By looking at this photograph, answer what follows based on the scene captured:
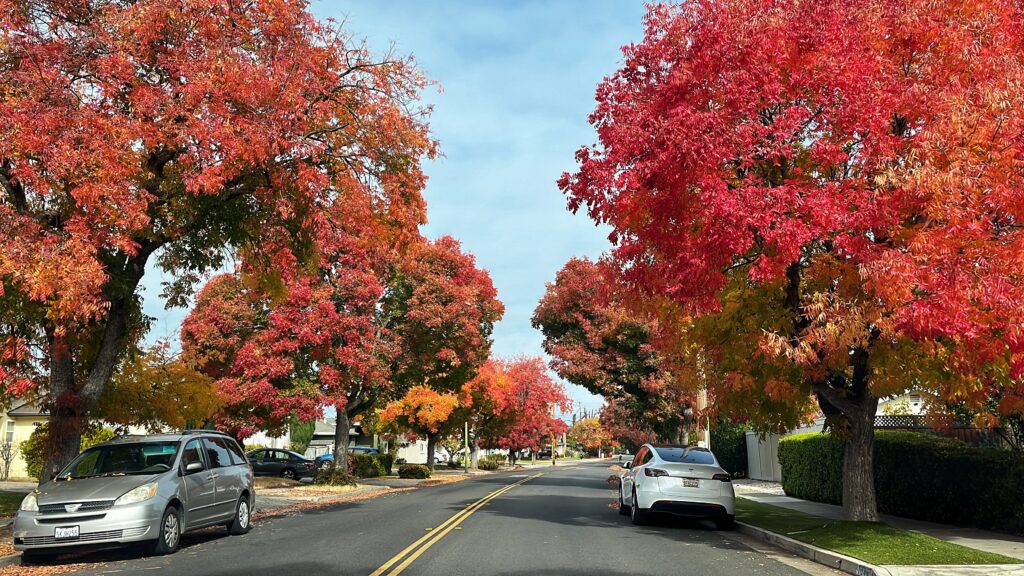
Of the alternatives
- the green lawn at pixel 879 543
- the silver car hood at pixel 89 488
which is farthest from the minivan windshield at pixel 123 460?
the green lawn at pixel 879 543

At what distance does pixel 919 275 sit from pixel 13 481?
34321 millimetres

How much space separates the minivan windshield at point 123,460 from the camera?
1201 centimetres

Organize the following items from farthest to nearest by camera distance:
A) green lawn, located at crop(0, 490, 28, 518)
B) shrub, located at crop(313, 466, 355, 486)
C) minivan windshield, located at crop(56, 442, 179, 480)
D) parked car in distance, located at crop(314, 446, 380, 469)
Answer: parked car in distance, located at crop(314, 446, 380, 469) → shrub, located at crop(313, 466, 355, 486) → green lawn, located at crop(0, 490, 28, 518) → minivan windshield, located at crop(56, 442, 179, 480)

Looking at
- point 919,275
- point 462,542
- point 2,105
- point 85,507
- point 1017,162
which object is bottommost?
point 462,542

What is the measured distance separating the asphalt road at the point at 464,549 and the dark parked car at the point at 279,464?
67.3 ft

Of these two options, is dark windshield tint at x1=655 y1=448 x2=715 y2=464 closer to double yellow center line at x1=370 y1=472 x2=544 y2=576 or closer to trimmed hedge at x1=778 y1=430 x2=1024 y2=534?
trimmed hedge at x1=778 y1=430 x2=1024 y2=534

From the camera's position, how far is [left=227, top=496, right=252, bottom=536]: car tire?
13758mm

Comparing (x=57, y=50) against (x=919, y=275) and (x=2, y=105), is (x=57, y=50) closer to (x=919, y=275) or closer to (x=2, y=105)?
(x=2, y=105)

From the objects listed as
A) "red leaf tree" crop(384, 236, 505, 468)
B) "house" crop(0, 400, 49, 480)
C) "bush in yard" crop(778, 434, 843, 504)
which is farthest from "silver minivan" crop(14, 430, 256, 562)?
"house" crop(0, 400, 49, 480)

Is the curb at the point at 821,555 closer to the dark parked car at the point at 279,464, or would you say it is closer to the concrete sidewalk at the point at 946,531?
the concrete sidewalk at the point at 946,531

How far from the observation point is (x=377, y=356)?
28.7 m

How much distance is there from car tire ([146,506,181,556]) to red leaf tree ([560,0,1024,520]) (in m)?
7.94

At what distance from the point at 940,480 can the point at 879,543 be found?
469 centimetres

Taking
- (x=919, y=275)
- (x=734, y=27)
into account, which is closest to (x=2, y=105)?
(x=734, y=27)
